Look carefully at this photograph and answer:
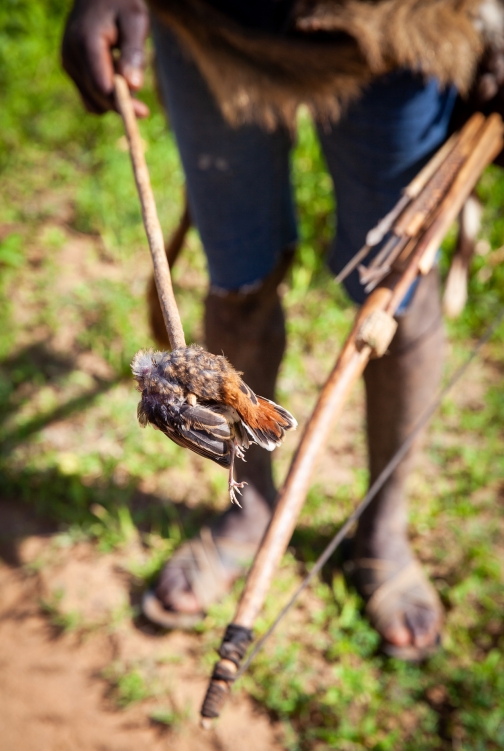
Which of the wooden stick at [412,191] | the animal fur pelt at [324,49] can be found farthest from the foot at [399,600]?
the animal fur pelt at [324,49]

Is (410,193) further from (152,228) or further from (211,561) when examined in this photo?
(211,561)

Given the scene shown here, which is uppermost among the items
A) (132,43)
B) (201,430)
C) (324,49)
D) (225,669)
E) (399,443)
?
(324,49)

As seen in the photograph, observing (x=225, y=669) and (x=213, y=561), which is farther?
(x=213, y=561)

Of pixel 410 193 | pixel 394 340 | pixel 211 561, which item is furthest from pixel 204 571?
pixel 410 193

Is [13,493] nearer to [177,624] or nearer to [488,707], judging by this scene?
[177,624]

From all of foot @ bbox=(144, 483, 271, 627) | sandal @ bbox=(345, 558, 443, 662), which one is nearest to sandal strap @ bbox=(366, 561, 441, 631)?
sandal @ bbox=(345, 558, 443, 662)

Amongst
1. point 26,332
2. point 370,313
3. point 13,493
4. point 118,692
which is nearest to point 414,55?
point 370,313
